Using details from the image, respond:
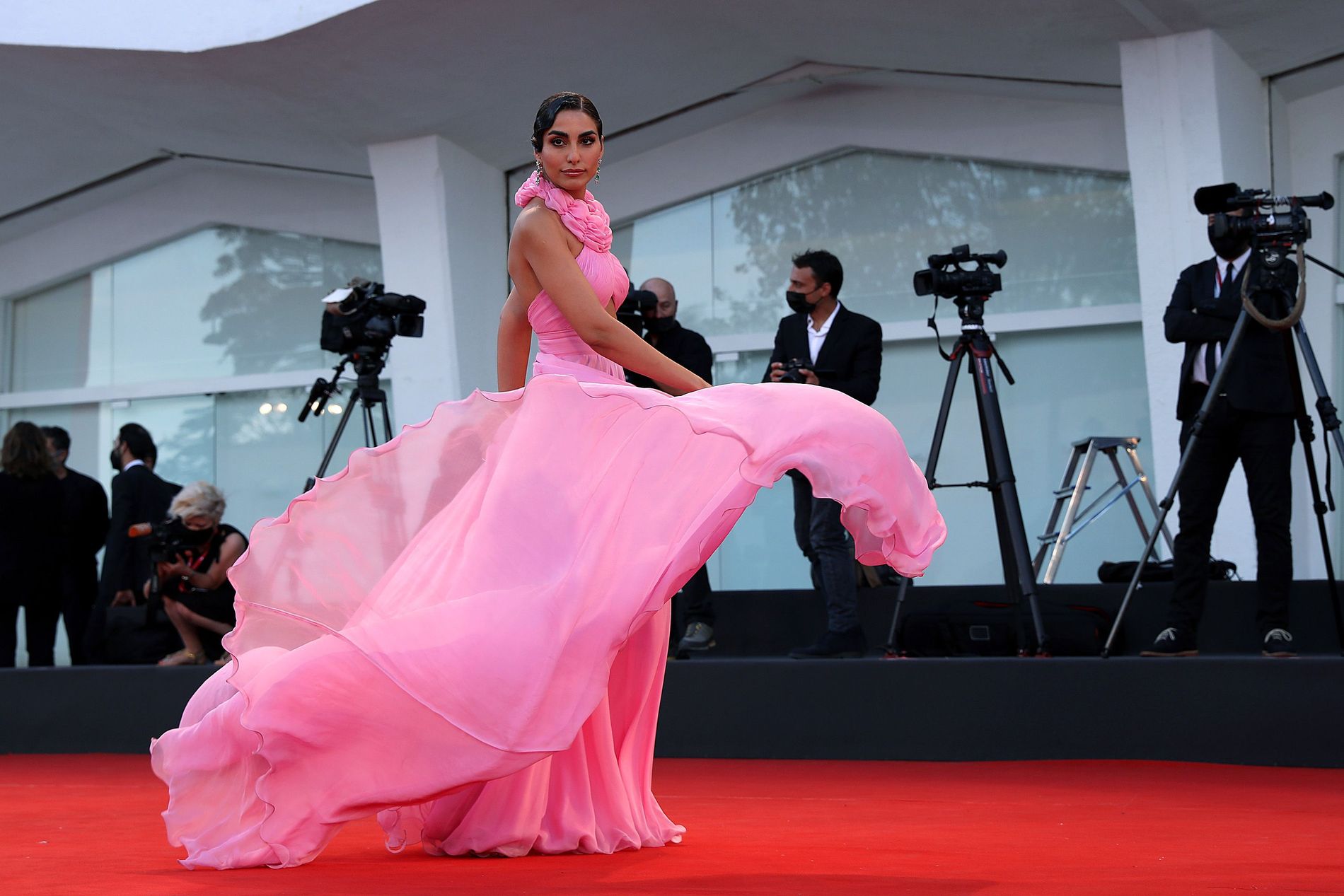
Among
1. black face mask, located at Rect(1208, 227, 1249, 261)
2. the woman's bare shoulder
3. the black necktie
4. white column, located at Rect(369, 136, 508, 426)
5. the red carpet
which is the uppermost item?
white column, located at Rect(369, 136, 508, 426)

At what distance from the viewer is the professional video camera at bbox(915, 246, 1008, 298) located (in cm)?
604

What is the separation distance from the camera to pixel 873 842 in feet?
10.9

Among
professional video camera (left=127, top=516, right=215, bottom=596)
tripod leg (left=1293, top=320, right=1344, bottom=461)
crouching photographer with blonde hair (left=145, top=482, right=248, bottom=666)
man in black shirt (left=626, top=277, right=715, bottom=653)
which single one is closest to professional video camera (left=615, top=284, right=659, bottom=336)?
man in black shirt (left=626, top=277, right=715, bottom=653)

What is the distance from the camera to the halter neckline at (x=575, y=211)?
10.8ft

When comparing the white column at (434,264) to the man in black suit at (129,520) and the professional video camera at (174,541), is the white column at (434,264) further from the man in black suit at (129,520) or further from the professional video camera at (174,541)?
the professional video camera at (174,541)

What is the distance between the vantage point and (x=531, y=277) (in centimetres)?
335

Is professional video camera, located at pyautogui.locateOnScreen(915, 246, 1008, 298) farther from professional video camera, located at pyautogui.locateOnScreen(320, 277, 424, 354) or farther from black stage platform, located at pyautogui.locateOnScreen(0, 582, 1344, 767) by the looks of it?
professional video camera, located at pyautogui.locateOnScreen(320, 277, 424, 354)

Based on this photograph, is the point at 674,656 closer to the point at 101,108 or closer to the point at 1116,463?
the point at 1116,463

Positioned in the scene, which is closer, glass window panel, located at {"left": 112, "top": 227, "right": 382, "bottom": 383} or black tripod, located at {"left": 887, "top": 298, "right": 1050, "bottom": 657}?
black tripod, located at {"left": 887, "top": 298, "right": 1050, "bottom": 657}

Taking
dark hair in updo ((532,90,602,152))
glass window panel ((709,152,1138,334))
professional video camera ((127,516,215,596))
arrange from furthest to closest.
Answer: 1. glass window panel ((709,152,1138,334))
2. professional video camera ((127,516,215,596))
3. dark hair in updo ((532,90,602,152))

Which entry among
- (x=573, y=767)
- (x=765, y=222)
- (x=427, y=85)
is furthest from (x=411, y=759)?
(x=765, y=222)

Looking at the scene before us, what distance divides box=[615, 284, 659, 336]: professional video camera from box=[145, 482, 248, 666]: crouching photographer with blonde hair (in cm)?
221

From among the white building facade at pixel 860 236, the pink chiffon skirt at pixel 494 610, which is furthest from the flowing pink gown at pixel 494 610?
the white building facade at pixel 860 236

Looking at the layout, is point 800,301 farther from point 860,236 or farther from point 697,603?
point 860,236
